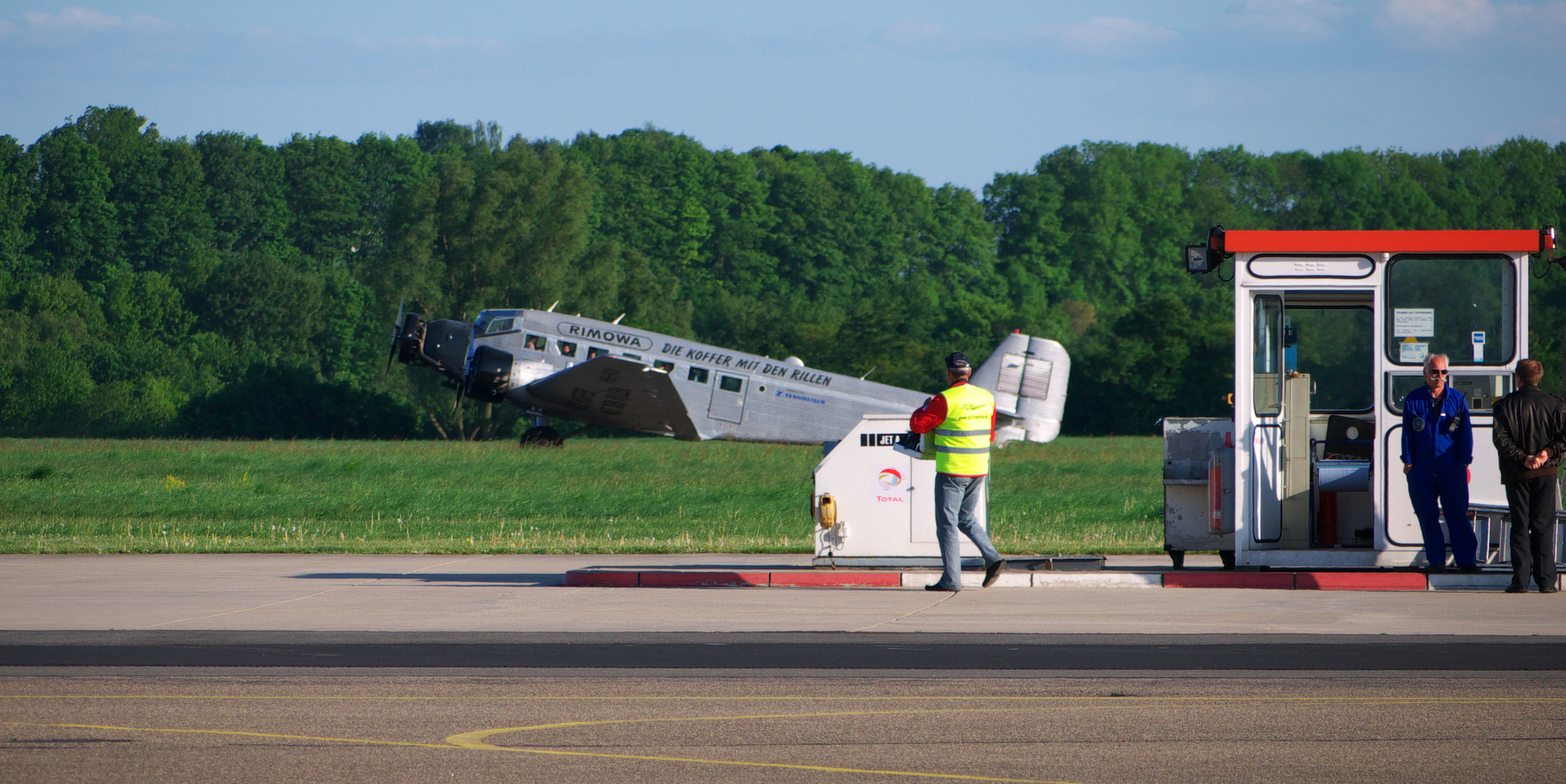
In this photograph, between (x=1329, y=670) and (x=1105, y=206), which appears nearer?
(x=1329, y=670)

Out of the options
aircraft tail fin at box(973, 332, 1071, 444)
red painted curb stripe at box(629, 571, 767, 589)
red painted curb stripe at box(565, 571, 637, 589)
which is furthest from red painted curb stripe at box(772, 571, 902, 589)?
aircraft tail fin at box(973, 332, 1071, 444)

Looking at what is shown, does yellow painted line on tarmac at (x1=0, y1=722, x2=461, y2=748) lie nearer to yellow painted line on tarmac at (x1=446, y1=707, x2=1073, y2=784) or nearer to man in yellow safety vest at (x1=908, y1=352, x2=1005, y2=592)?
yellow painted line on tarmac at (x1=446, y1=707, x2=1073, y2=784)

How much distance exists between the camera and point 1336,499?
38.5 ft

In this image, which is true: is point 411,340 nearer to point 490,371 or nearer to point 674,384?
point 490,371

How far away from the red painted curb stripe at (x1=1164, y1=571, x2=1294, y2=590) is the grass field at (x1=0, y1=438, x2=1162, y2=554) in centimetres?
359

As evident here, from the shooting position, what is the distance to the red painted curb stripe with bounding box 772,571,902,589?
11812 millimetres

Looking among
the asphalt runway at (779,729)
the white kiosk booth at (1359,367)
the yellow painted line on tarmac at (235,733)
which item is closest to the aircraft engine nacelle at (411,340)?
the white kiosk booth at (1359,367)

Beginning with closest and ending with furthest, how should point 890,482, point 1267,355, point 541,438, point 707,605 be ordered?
point 707,605 < point 1267,355 < point 890,482 < point 541,438

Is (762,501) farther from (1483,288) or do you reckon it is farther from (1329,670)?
(1329,670)

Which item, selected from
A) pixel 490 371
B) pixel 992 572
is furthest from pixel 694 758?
pixel 490 371

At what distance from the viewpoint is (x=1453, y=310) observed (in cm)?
1144

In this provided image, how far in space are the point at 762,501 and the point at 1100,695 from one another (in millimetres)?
17335

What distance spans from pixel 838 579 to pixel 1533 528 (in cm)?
544

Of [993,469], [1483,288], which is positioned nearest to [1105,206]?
[993,469]
